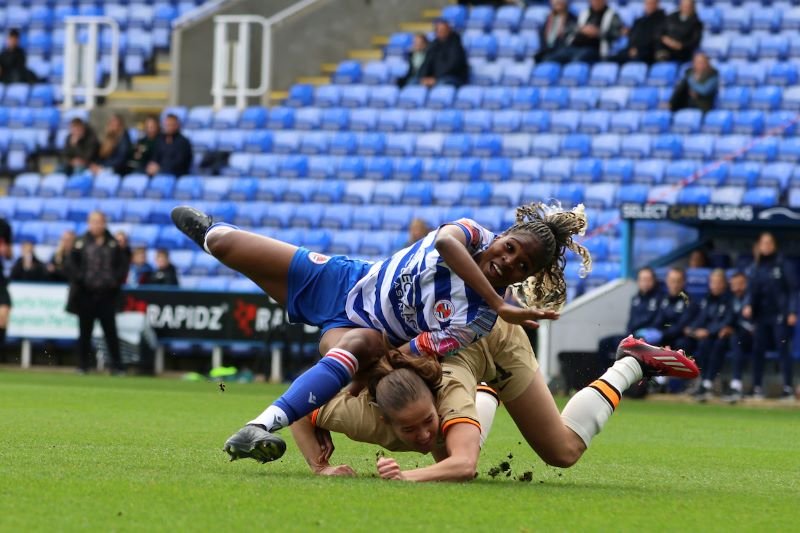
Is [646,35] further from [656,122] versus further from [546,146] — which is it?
[546,146]

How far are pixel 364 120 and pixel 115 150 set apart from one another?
394cm

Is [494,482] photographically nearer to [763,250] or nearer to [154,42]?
[763,250]

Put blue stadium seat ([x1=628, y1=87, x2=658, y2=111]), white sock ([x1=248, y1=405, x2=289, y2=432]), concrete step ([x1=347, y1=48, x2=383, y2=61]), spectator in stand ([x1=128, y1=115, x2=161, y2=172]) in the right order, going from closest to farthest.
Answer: white sock ([x1=248, y1=405, x2=289, y2=432])
blue stadium seat ([x1=628, y1=87, x2=658, y2=111])
spectator in stand ([x1=128, y1=115, x2=161, y2=172])
concrete step ([x1=347, y1=48, x2=383, y2=61])

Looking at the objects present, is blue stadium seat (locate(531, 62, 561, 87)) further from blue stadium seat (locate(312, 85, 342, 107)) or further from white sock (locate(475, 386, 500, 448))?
white sock (locate(475, 386, 500, 448))

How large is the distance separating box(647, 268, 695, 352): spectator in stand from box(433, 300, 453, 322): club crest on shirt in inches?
404

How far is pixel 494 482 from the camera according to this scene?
698cm

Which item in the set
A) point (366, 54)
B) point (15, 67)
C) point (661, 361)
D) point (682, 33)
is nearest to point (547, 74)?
point (682, 33)

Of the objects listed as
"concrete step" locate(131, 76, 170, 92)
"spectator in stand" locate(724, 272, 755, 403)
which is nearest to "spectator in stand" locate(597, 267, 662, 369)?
"spectator in stand" locate(724, 272, 755, 403)

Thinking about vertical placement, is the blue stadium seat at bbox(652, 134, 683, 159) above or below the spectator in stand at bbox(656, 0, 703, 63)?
below

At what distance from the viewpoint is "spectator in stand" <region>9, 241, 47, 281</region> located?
19.9 m

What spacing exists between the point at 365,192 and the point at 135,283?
340cm

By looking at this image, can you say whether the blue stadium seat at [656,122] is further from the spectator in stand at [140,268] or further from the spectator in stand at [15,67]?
the spectator in stand at [15,67]

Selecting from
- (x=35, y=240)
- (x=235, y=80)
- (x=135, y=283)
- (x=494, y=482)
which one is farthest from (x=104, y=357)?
(x=494, y=482)

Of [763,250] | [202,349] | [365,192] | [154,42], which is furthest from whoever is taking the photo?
[154,42]
